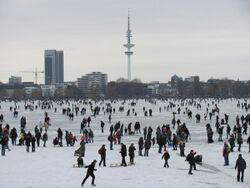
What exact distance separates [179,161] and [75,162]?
13.1 feet

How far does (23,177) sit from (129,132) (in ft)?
52.3

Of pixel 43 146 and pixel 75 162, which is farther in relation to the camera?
pixel 43 146

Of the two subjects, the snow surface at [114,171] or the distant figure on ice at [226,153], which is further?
the distant figure on ice at [226,153]

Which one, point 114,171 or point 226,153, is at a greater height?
point 226,153

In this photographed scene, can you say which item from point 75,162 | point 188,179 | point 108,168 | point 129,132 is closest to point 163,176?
point 188,179

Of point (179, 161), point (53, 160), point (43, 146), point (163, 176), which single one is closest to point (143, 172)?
point (163, 176)

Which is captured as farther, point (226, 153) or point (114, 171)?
point (226, 153)

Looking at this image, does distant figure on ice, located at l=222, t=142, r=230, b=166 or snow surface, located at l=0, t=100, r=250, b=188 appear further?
distant figure on ice, located at l=222, t=142, r=230, b=166

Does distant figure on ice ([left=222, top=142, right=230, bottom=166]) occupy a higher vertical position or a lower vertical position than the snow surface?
higher

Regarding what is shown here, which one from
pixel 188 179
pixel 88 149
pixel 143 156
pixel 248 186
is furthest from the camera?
pixel 88 149

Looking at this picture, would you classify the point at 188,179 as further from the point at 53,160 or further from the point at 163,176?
the point at 53,160

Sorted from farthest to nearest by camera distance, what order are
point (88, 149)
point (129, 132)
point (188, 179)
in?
point (129, 132) < point (88, 149) < point (188, 179)

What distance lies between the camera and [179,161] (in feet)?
67.0

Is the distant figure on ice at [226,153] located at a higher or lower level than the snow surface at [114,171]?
higher
